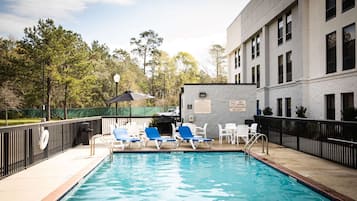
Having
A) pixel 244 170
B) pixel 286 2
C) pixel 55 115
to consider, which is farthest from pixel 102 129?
pixel 55 115

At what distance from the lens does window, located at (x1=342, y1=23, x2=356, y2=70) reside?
46.3 ft

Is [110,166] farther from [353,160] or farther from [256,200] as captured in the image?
[353,160]

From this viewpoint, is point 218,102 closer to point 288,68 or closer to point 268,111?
point 288,68

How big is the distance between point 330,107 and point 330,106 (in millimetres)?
48

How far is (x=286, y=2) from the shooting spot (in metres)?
19.8

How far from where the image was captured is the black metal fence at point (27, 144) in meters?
6.84

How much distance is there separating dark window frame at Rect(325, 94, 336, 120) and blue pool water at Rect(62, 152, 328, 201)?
291 inches

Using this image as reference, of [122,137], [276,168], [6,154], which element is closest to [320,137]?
[276,168]

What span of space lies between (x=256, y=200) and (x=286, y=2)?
1662cm

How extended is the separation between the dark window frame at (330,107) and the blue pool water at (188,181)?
24.2ft

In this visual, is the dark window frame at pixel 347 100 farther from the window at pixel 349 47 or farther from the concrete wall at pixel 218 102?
the concrete wall at pixel 218 102

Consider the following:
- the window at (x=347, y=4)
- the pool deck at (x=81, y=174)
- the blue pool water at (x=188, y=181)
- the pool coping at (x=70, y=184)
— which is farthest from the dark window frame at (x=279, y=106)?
the pool coping at (x=70, y=184)

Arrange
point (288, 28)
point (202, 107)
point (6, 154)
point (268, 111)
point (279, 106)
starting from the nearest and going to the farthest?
point (6, 154) < point (202, 107) < point (288, 28) < point (279, 106) < point (268, 111)

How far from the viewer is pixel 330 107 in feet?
52.1
